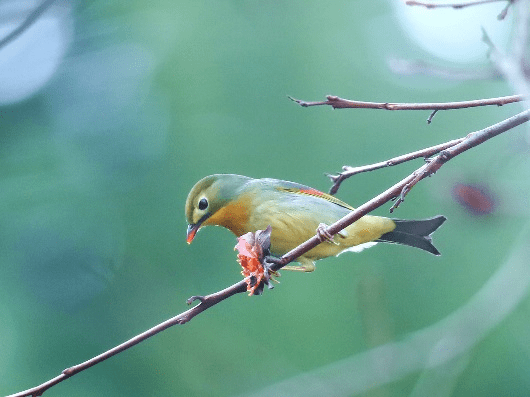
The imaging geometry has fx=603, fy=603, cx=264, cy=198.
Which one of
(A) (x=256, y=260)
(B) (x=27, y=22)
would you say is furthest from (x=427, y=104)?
(B) (x=27, y=22)

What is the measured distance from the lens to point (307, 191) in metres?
0.84

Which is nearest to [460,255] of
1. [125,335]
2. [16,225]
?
[125,335]

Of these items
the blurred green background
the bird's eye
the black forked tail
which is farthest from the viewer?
the blurred green background

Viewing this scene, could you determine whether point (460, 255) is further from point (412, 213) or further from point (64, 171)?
point (64, 171)

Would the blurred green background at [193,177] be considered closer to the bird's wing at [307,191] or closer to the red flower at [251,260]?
the bird's wing at [307,191]

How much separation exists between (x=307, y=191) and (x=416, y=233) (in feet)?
0.63

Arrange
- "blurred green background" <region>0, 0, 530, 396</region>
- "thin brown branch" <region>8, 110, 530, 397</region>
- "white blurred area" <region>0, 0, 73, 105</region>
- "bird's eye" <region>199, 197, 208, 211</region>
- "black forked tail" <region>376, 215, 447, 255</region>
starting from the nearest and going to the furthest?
"thin brown branch" <region>8, 110, 530, 397</region> < "black forked tail" <region>376, 215, 447, 255</region> < "bird's eye" <region>199, 197, 208, 211</region> < "white blurred area" <region>0, 0, 73, 105</region> < "blurred green background" <region>0, 0, 530, 396</region>

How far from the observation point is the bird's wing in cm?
80

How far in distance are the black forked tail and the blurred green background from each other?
3.20 feet

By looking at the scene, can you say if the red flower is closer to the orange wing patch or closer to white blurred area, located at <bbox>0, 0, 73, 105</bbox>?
the orange wing patch

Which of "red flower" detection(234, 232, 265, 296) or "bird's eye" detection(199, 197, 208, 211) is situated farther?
"bird's eye" detection(199, 197, 208, 211)

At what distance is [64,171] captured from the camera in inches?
106

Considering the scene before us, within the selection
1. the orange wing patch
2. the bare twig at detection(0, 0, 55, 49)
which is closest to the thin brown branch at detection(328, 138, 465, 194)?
the orange wing patch

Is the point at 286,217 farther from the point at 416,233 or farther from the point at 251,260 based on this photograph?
the point at 251,260
